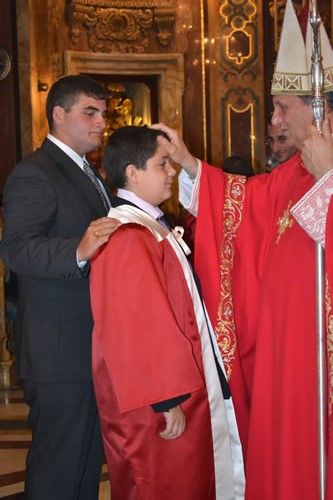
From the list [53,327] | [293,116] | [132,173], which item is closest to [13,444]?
[53,327]

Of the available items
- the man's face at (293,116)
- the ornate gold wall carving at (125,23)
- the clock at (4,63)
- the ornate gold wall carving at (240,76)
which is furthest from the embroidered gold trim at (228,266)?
the ornate gold wall carving at (125,23)

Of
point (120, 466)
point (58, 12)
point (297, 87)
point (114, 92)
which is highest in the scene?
point (58, 12)

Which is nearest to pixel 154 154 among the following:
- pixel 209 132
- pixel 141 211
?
pixel 141 211

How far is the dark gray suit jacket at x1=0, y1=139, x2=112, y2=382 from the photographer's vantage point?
2.85m

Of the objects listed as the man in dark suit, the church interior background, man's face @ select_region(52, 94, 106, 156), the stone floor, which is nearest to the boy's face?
the man in dark suit

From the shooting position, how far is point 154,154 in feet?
9.41

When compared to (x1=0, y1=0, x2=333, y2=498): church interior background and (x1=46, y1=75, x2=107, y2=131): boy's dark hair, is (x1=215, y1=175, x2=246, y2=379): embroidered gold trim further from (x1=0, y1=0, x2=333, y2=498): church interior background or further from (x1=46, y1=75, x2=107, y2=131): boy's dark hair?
(x1=0, y1=0, x2=333, y2=498): church interior background

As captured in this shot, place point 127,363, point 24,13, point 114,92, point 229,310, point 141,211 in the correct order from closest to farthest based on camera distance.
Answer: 1. point 127,363
2. point 141,211
3. point 229,310
4. point 24,13
5. point 114,92

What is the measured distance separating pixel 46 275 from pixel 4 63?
18.6 feet

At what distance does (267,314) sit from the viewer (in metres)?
2.86

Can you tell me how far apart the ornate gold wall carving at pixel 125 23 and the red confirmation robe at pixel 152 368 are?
22.9ft

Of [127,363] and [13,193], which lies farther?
[13,193]

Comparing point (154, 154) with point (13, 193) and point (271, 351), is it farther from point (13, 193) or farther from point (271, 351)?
point (271, 351)

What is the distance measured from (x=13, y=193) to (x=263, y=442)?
123 centimetres
